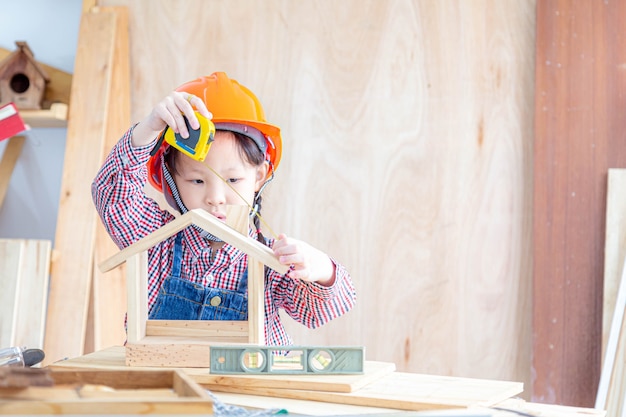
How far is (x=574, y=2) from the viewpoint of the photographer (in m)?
1.98

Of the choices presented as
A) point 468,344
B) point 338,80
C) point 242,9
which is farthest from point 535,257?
point 242,9

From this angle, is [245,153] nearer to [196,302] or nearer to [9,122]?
[196,302]

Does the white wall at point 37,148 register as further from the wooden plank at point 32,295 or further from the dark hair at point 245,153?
the dark hair at point 245,153

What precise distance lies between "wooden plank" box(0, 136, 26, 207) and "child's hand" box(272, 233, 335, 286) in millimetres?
1427

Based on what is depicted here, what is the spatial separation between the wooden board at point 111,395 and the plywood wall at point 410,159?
1356mm

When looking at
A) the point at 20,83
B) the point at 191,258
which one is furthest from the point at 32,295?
the point at 191,258

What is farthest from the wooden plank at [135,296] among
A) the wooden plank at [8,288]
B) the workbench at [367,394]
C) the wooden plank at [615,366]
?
the wooden plank at [615,366]

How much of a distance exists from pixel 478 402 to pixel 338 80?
135 centimetres

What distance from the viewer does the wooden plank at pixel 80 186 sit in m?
2.03

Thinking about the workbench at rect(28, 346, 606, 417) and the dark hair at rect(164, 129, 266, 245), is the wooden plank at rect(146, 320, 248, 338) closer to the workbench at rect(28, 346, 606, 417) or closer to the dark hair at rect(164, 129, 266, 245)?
the workbench at rect(28, 346, 606, 417)

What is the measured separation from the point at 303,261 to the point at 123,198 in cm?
50

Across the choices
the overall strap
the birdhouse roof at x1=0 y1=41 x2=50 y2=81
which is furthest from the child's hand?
the birdhouse roof at x1=0 y1=41 x2=50 y2=81

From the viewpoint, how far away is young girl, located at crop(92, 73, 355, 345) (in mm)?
1347

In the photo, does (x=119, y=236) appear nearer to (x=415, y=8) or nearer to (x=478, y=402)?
(x=478, y=402)
